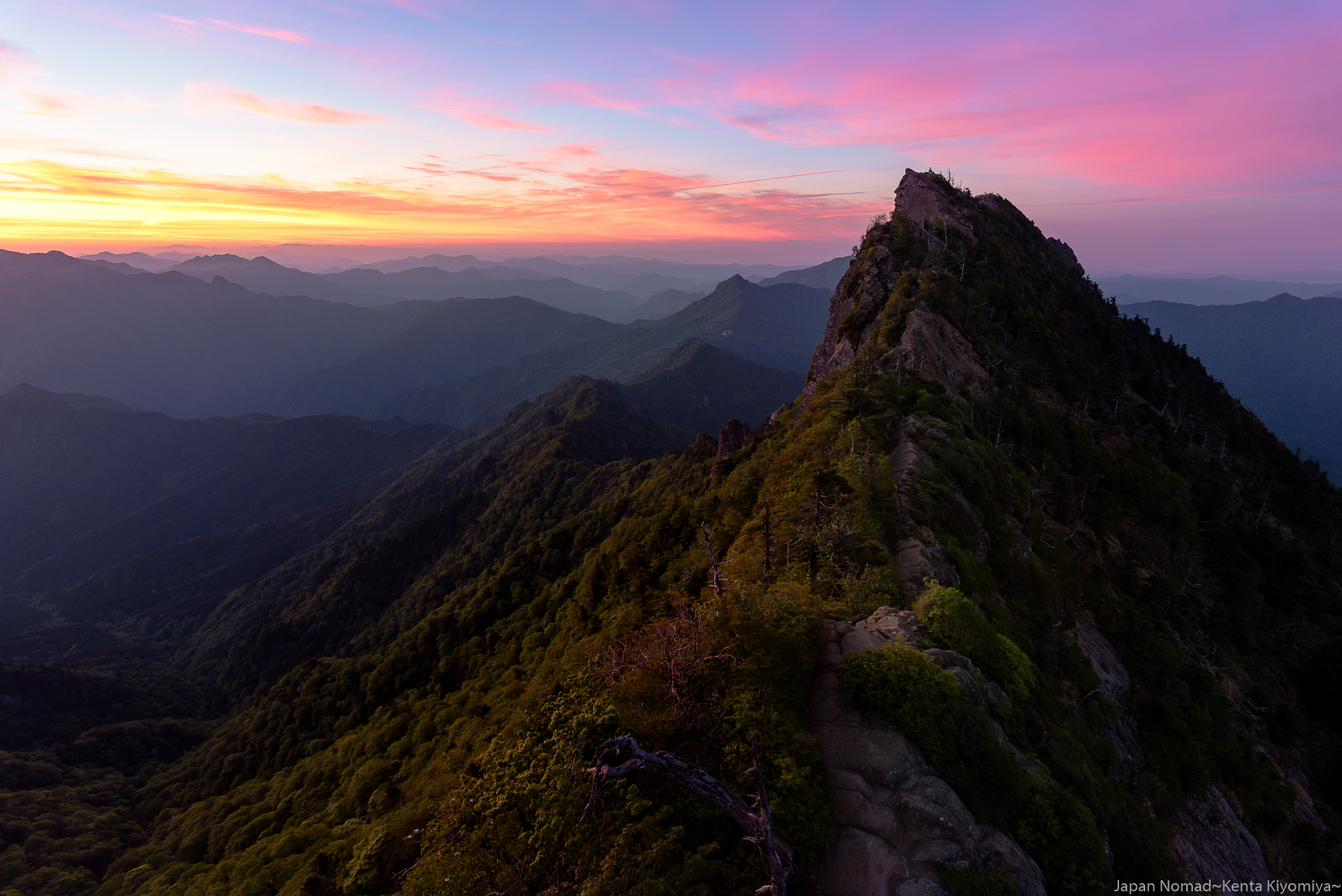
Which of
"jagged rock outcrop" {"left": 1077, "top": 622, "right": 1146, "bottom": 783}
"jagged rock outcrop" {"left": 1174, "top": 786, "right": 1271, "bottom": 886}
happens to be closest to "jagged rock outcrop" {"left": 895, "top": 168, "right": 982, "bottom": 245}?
"jagged rock outcrop" {"left": 1077, "top": 622, "right": 1146, "bottom": 783}

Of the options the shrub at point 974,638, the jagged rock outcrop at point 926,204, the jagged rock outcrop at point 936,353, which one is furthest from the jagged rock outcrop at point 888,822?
the jagged rock outcrop at point 926,204

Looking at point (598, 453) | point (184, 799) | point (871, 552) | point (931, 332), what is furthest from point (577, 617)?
point (598, 453)

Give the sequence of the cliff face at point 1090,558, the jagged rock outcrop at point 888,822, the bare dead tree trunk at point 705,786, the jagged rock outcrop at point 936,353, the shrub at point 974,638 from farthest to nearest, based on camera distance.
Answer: the jagged rock outcrop at point 936,353 → the shrub at point 974,638 → the cliff face at point 1090,558 → the jagged rock outcrop at point 888,822 → the bare dead tree trunk at point 705,786

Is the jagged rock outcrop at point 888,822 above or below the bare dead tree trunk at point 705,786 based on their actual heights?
below

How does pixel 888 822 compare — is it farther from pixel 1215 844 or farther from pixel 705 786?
pixel 1215 844

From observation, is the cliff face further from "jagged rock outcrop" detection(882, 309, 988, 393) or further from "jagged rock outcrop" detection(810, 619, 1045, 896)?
"jagged rock outcrop" detection(882, 309, 988, 393)

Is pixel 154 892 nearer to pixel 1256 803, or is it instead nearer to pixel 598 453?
pixel 1256 803

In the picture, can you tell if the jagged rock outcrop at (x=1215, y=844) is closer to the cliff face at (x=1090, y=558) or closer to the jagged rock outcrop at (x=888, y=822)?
the cliff face at (x=1090, y=558)

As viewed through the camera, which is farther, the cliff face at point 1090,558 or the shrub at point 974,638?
the shrub at point 974,638

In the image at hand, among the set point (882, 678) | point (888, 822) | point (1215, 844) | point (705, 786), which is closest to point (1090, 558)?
point (1215, 844)
